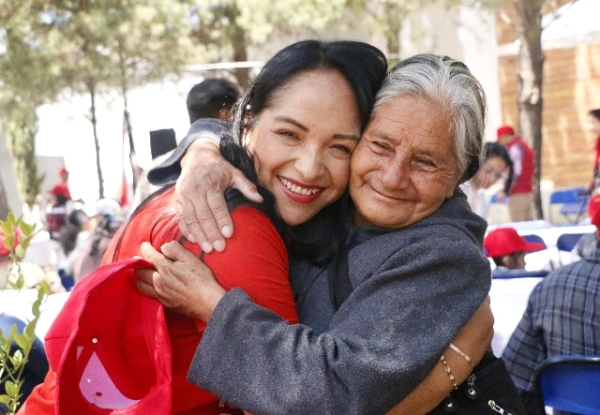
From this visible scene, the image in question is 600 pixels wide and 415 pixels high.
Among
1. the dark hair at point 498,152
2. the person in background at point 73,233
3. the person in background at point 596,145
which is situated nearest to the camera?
the dark hair at point 498,152

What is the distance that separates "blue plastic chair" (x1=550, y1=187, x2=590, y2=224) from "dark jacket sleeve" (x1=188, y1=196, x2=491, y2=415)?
11.5 meters

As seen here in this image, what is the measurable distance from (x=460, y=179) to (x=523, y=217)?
30.7 feet

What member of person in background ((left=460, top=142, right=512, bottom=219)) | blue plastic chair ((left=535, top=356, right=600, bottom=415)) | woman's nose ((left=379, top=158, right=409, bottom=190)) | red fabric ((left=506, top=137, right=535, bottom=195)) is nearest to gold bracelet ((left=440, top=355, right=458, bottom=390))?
woman's nose ((left=379, top=158, right=409, bottom=190))

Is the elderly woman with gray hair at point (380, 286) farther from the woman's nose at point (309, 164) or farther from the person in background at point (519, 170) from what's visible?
the person in background at point (519, 170)

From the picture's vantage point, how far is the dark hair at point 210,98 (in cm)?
544

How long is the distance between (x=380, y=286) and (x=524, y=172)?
9.32m

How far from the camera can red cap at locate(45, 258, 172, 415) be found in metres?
1.78

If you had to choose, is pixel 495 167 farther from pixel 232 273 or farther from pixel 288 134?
pixel 232 273

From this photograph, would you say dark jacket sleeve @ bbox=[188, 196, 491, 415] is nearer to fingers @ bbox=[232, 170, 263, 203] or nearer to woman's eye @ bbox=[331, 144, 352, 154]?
fingers @ bbox=[232, 170, 263, 203]

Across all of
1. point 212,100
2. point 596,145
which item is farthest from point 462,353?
point 596,145

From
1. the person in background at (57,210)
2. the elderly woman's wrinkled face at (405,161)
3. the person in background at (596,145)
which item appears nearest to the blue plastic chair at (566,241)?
the person in background at (596,145)

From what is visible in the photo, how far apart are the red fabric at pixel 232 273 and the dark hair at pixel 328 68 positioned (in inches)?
14.5

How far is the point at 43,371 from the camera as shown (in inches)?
148

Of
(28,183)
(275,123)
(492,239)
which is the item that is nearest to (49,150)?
(28,183)
